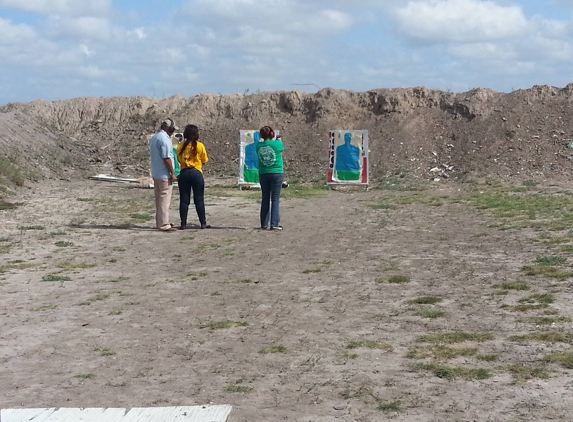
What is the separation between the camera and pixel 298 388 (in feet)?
16.0

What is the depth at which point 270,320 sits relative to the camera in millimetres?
6648

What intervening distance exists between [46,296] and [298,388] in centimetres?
369

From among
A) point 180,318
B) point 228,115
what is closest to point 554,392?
point 180,318

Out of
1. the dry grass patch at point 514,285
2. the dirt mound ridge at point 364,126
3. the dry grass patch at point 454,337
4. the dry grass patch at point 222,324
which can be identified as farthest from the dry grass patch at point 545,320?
Answer: the dirt mound ridge at point 364,126

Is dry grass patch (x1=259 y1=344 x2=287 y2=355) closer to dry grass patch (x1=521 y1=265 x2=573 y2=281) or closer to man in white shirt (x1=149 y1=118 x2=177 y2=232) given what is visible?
dry grass patch (x1=521 y1=265 x2=573 y2=281)

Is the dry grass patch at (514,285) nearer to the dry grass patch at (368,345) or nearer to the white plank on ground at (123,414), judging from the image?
the dry grass patch at (368,345)

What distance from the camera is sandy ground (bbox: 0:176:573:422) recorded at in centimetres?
468

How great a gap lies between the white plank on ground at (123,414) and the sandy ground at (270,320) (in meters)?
0.18

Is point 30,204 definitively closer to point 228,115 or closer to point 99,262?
point 99,262

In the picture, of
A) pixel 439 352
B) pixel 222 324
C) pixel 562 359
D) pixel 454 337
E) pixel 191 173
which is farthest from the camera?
pixel 191 173

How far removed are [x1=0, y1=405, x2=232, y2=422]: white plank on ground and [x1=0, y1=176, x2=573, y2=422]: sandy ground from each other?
0.18m

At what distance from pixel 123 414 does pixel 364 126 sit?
2719 cm

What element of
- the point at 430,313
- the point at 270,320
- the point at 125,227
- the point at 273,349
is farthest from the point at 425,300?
the point at 125,227

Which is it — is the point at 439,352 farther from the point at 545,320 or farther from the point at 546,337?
the point at 545,320
